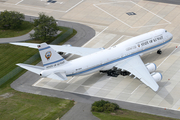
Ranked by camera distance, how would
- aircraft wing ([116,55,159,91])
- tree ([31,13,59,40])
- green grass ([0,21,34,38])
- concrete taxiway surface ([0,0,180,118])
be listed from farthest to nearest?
green grass ([0,21,34,38])
tree ([31,13,59,40])
concrete taxiway surface ([0,0,180,118])
aircraft wing ([116,55,159,91])

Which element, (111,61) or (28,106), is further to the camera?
(111,61)

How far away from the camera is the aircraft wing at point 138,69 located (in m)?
67.0

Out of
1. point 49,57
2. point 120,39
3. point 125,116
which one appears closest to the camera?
point 125,116

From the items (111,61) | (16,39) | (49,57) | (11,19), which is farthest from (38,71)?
(11,19)

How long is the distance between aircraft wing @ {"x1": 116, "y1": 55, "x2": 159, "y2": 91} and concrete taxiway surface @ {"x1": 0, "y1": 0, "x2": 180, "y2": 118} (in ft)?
9.49

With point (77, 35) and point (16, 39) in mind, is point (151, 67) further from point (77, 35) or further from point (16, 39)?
point (16, 39)

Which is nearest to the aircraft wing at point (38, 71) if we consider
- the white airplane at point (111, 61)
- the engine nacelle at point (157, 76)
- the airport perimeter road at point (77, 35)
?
the white airplane at point (111, 61)

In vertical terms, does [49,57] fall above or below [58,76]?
above

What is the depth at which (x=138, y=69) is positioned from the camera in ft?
237

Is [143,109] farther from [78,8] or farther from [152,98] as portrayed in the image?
[78,8]

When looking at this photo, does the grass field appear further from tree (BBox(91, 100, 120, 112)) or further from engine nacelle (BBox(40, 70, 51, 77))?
engine nacelle (BBox(40, 70, 51, 77))

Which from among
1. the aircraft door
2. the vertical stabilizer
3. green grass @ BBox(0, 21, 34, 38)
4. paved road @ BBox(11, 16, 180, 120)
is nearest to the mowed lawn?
paved road @ BBox(11, 16, 180, 120)

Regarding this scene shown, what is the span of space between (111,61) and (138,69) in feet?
21.5

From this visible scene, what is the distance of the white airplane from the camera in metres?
65.9
